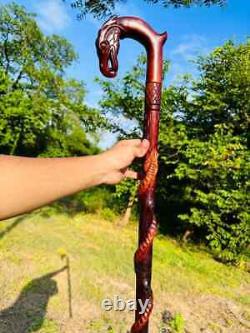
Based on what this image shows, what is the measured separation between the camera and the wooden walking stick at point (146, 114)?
1645 mm

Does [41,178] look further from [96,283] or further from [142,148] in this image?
[96,283]

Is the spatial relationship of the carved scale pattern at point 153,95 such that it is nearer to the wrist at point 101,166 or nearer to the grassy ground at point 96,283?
the wrist at point 101,166

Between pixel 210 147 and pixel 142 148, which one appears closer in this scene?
pixel 142 148

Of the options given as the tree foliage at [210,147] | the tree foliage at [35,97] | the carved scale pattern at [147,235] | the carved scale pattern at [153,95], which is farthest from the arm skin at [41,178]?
the tree foliage at [35,97]

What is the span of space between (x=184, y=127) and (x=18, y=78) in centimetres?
641

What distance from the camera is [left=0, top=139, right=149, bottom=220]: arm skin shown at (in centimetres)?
105

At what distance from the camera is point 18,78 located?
11.9m

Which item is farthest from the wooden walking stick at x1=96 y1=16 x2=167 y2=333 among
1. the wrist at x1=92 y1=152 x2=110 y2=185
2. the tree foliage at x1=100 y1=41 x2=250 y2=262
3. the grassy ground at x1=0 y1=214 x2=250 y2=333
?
the tree foliage at x1=100 y1=41 x2=250 y2=262

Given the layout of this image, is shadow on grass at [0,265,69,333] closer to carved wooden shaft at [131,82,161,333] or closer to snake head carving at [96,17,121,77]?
carved wooden shaft at [131,82,161,333]

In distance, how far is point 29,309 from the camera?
13.3 feet

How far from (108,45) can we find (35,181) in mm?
828

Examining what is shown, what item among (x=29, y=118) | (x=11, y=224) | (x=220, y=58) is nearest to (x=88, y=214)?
(x=11, y=224)

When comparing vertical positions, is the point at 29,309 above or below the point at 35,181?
below

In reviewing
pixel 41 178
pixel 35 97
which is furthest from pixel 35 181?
pixel 35 97
